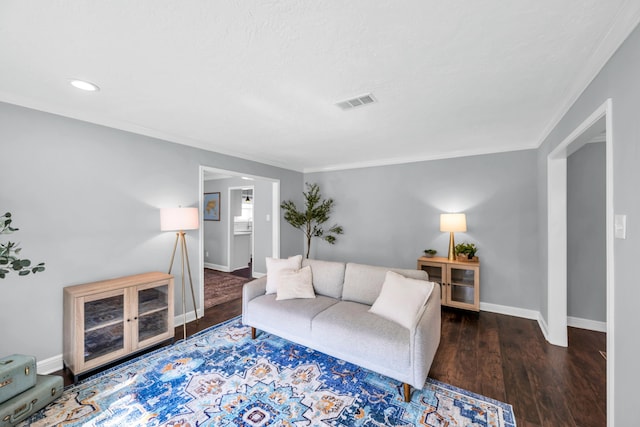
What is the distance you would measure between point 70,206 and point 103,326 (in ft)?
3.82

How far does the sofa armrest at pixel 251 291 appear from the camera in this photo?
Answer: 117 inches

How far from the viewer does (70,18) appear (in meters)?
1.29

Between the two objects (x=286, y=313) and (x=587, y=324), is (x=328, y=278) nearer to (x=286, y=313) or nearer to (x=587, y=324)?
(x=286, y=313)

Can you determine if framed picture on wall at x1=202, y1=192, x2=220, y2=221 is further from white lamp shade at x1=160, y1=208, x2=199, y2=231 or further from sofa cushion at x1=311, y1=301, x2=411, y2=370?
sofa cushion at x1=311, y1=301, x2=411, y2=370

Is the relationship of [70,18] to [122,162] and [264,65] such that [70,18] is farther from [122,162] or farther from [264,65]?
[122,162]

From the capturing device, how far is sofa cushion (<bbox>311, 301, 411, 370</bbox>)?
6.58ft

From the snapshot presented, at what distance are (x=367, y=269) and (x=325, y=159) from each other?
238 centimetres

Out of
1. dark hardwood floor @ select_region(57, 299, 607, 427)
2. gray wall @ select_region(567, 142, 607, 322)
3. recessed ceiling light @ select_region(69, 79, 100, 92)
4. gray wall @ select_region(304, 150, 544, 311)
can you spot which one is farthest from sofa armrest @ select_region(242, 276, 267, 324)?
gray wall @ select_region(567, 142, 607, 322)

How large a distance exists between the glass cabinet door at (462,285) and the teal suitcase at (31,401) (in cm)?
425

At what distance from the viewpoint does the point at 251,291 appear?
118 inches

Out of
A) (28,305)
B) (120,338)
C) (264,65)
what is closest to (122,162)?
(28,305)

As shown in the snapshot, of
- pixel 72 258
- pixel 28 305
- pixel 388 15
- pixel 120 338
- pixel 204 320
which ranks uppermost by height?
pixel 388 15

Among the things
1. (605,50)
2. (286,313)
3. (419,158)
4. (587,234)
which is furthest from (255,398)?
(587,234)

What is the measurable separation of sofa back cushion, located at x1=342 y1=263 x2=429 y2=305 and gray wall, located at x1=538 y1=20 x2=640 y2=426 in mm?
1356
